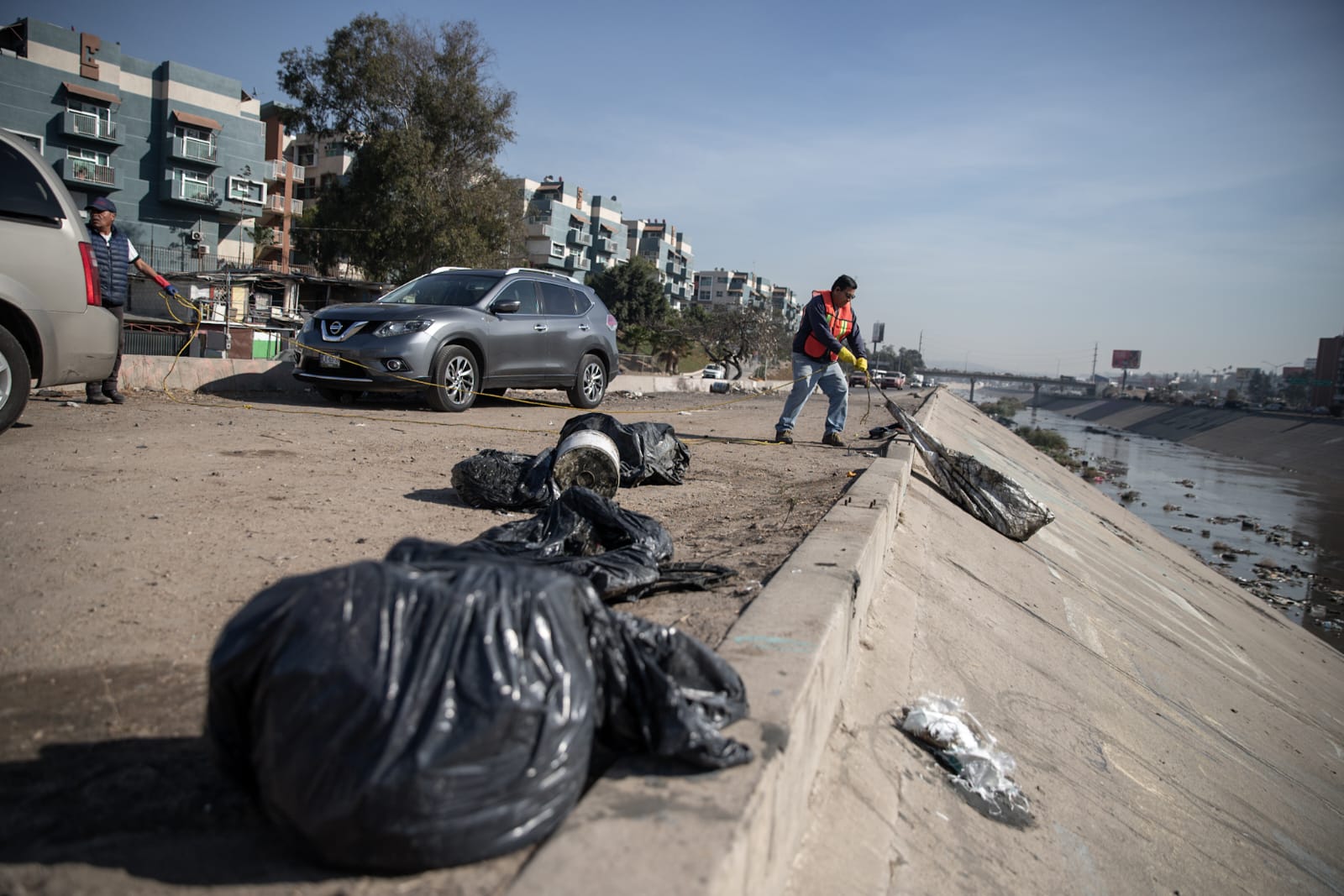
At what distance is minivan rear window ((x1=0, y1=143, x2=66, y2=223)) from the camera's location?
5.14 m

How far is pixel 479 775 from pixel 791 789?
2.80 ft

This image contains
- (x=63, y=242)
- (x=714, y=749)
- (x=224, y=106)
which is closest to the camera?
(x=714, y=749)

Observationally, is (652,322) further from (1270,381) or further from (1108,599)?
(1270,381)

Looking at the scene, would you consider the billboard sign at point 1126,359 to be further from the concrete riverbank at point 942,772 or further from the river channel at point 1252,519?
the concrete riverbank at point 942,772

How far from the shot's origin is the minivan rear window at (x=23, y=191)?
5.14m

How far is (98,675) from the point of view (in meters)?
2.18

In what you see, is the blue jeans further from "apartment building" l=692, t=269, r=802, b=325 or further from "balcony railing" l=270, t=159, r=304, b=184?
"apartment building" l=692, t=269, r=802, b=325

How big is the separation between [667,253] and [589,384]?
94.8m

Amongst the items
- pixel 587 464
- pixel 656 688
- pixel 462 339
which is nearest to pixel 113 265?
pixel 462 339

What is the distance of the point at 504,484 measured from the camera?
466 centimetres

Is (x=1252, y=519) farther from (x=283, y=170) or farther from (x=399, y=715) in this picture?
Answer: (x=283, y=170)

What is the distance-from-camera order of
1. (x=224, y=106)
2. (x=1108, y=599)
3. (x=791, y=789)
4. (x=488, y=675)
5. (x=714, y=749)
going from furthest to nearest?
(x=224, y=106), (x=1108, y=599), (x=791, y=789), (x=714, y=749), (x=488, y=675)

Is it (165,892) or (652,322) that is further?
(652,322)

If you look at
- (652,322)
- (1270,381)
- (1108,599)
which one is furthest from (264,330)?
(1270,381)
